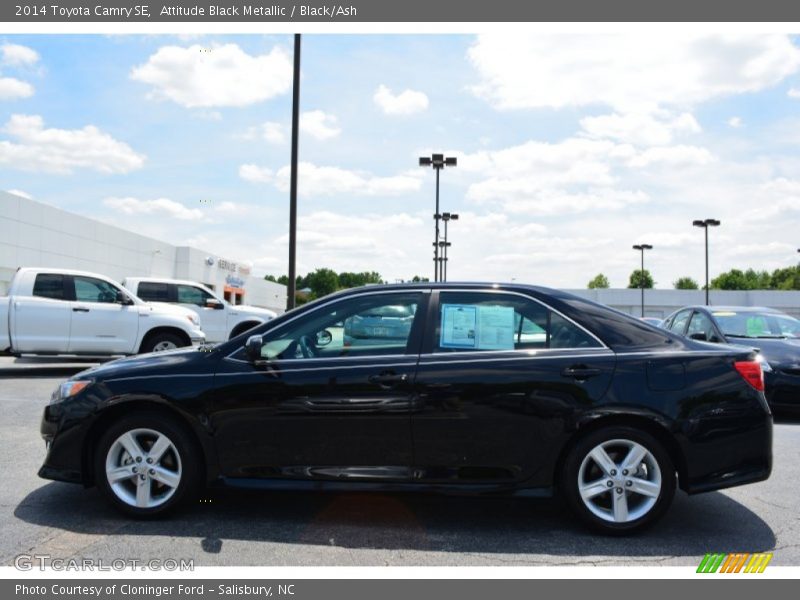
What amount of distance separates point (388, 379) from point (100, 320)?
10111 millimetres

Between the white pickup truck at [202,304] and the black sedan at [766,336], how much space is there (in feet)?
33.9

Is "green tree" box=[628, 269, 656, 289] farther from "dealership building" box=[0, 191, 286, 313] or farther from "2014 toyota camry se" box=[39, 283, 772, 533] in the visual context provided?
"2014 toyota camry se" box=[39, 283, 772, 533]

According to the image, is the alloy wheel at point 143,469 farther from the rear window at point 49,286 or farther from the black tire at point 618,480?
the rear window at point 49,286

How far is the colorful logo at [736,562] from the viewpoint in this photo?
3.87 m

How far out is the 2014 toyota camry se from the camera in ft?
14.3

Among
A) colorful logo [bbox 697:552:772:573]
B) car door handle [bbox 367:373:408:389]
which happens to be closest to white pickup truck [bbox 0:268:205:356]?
car door handle [bbox 367:373:408:389]

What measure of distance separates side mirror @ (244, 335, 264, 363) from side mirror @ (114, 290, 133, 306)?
960 cm

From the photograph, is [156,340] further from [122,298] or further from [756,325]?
[756,325]

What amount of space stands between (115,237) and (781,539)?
4088cm

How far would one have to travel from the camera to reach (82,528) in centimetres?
439

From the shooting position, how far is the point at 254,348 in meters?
4.52

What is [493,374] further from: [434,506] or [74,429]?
[74,429]

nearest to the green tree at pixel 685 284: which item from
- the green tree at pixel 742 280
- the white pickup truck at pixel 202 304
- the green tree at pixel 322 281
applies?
the green tree at pixel 742 280
